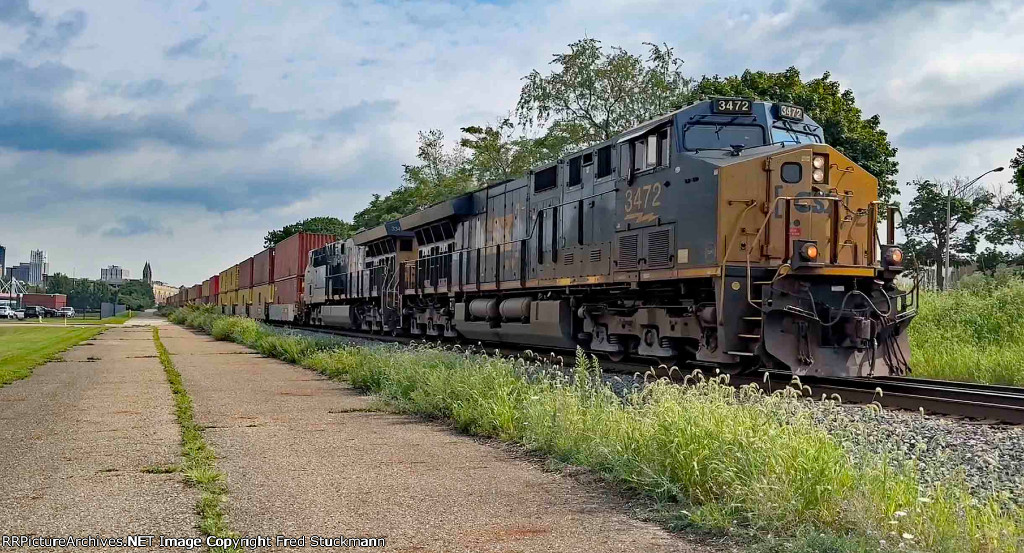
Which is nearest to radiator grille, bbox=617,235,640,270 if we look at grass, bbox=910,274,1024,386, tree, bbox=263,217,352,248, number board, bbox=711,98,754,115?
number board, bbox=711,98,754,115

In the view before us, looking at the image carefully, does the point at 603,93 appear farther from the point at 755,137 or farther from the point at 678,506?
the point at 678,506

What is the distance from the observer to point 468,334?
1994cm

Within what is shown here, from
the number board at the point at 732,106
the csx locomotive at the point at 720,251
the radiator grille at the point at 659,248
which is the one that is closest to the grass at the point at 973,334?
the csx locomotive at the point at 720,251

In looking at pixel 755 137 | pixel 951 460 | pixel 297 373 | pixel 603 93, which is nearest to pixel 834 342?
pixel 755 137

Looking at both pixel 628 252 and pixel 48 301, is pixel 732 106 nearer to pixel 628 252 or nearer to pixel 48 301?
pixel 628 252

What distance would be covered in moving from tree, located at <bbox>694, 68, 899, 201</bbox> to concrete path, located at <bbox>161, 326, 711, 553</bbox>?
87.3 ft

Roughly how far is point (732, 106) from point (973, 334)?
8.71 meters

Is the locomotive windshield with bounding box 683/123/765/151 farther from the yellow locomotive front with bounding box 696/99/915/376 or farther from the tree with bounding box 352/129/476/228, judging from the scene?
the tree with bounding box 352/129/476/228

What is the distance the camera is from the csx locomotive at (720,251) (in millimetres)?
10742

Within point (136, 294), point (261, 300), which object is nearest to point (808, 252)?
point (261, 300)

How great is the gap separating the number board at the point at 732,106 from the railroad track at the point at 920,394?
3715 mm

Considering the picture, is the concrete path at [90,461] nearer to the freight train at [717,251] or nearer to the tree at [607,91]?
the freight train at [717,251]

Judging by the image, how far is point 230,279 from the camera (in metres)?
59.9

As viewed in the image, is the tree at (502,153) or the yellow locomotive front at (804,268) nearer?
the yellow locomotive front at (804,268)
